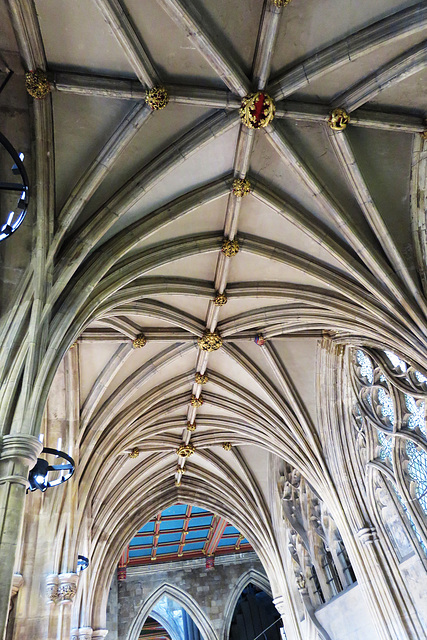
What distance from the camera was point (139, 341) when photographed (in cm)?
1141

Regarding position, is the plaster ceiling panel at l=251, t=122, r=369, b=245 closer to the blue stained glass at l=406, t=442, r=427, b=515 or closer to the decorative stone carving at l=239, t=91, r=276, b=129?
the decorative stone carving at l=239, t=91, r=276, b=129

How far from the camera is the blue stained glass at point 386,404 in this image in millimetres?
11273

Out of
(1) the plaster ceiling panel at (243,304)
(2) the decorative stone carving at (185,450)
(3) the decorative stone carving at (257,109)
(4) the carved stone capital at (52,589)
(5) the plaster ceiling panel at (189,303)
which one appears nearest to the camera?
(3) the decorative stone carving at (257,109)

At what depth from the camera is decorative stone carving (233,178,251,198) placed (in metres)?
8.73

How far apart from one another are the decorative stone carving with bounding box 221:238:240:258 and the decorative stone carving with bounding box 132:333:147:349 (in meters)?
2.86

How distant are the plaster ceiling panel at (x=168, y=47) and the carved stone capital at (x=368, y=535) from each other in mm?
9410

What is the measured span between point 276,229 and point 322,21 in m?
3.55

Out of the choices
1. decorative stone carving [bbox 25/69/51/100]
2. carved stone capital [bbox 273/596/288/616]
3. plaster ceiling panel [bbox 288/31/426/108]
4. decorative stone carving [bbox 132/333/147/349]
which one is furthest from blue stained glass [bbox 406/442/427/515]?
decorative stone carving [bbox 25/69/51/100]

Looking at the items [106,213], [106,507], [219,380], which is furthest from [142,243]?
[106,507]

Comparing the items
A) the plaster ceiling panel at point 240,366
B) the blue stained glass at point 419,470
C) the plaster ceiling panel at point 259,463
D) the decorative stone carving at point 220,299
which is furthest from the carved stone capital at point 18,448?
the plaster ceiling panel at point 259,463

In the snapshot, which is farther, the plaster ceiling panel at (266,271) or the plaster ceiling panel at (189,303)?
the plaster ceiling panel at (189,303)

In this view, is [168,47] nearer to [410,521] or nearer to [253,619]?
[410,521]

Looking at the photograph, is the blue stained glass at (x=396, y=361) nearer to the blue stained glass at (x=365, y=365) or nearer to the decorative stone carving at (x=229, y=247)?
the blue stained glass at (x=365, y=365)

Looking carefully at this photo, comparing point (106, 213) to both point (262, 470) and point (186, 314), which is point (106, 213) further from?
point (262, 470)
